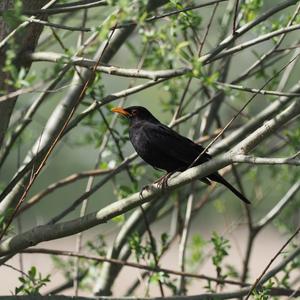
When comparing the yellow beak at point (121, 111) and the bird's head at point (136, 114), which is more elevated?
the bird's head at point (136, 114)

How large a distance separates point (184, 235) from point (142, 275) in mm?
713

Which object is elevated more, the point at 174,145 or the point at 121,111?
the point at 121,111

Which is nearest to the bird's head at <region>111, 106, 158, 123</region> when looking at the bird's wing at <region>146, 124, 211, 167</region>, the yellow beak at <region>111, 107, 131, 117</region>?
the yellow beak at <region>111, 107, 131, 117</region>

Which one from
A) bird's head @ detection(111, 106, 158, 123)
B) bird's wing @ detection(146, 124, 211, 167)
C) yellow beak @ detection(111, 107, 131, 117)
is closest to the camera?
bird's wing @ detection(146, 124, 211, 167)

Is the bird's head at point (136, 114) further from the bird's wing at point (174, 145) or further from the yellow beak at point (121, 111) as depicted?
the bird's wing at point (174, 145)

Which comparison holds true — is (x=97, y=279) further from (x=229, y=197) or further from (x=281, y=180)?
(x=229, y=197)

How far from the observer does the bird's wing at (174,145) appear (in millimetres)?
5941

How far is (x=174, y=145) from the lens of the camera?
19.8 ft

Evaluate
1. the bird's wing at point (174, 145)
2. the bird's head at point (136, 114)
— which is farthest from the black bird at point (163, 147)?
the bird's head at point (136, 114)

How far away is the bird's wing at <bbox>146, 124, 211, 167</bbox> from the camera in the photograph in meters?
5.94

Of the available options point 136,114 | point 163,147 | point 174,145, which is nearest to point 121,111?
point 136,114

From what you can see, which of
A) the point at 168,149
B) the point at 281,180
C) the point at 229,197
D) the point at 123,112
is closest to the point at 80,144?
the point at 123,112

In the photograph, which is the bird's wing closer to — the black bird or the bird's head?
the black bird

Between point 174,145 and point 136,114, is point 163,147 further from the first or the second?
point 136,114
